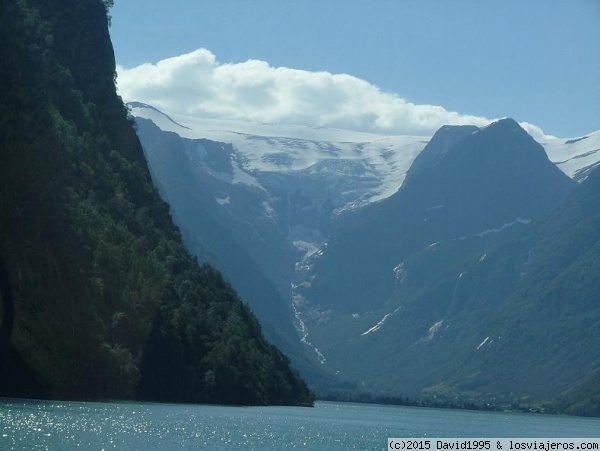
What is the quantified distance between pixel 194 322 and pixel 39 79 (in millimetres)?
38319

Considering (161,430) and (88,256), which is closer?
(161,430)

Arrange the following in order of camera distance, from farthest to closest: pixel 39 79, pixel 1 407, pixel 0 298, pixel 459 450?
pixel 39 79 < pixel 0 298 < pixel 1 407 < pixel 459 450

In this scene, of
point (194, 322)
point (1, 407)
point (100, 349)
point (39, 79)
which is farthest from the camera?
point (194, 322)

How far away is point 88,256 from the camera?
478 ft

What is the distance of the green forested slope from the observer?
131 meters

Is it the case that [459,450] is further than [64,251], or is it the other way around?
[64,251]

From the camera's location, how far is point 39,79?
151625 mm

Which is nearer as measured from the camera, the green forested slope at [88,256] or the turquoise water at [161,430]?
the turquoise water at [161,430]

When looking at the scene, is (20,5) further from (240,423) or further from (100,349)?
(240,423)

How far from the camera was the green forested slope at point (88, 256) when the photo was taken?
429 ft

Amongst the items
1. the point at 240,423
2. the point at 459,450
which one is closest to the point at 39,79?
the point at 240,423

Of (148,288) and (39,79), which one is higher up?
(39,79)

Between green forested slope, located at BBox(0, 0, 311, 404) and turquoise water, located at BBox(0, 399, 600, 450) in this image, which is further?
green forested slope, located at BBox(0, 0, 311, 404)

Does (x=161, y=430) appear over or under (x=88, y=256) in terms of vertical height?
under
